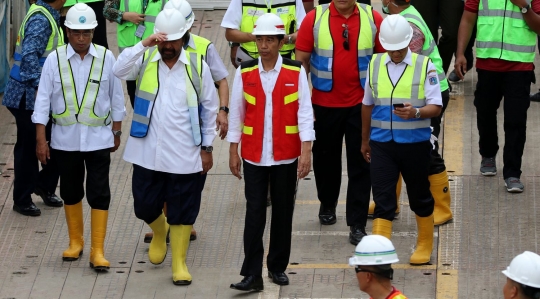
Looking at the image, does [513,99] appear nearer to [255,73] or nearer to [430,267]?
[430,267]

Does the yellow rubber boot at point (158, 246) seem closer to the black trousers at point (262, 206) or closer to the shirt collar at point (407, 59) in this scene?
the black trousers at point (262, 206)

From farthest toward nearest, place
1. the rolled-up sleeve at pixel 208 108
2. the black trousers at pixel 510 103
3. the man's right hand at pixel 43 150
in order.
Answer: the black trousers at pixel 510 103 < the man's right hand at pixel 43 150 < the rolled-up sleeve at pixel 208 108

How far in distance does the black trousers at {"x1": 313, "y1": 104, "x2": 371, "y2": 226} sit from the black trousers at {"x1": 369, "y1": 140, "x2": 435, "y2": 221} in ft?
1.91

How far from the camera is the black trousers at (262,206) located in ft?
27.9

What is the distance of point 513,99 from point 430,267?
6.37 feet

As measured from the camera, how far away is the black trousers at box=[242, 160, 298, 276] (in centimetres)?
850

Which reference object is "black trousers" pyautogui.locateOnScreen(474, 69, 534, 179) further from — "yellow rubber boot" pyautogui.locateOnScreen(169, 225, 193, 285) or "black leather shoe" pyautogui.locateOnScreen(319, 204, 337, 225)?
"yellow rubber boot" pyautogui.locateOnScreen(169, 225, 193, 285)

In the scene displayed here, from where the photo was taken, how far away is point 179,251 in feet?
28.6

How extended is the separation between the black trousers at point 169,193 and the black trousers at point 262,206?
0.42 m

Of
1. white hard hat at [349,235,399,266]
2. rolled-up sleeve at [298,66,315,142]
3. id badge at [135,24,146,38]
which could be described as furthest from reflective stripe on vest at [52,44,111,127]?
white hard hat at [349,235,399,266]

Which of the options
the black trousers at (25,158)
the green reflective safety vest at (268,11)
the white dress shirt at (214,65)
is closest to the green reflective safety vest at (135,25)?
the green reflective safety vest at (268,11)

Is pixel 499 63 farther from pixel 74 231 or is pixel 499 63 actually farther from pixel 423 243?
pixel 74 231

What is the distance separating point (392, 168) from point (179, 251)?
160 centimetres

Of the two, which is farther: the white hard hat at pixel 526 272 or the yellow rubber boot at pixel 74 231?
the yellow rubber boot at pixel 74 231
